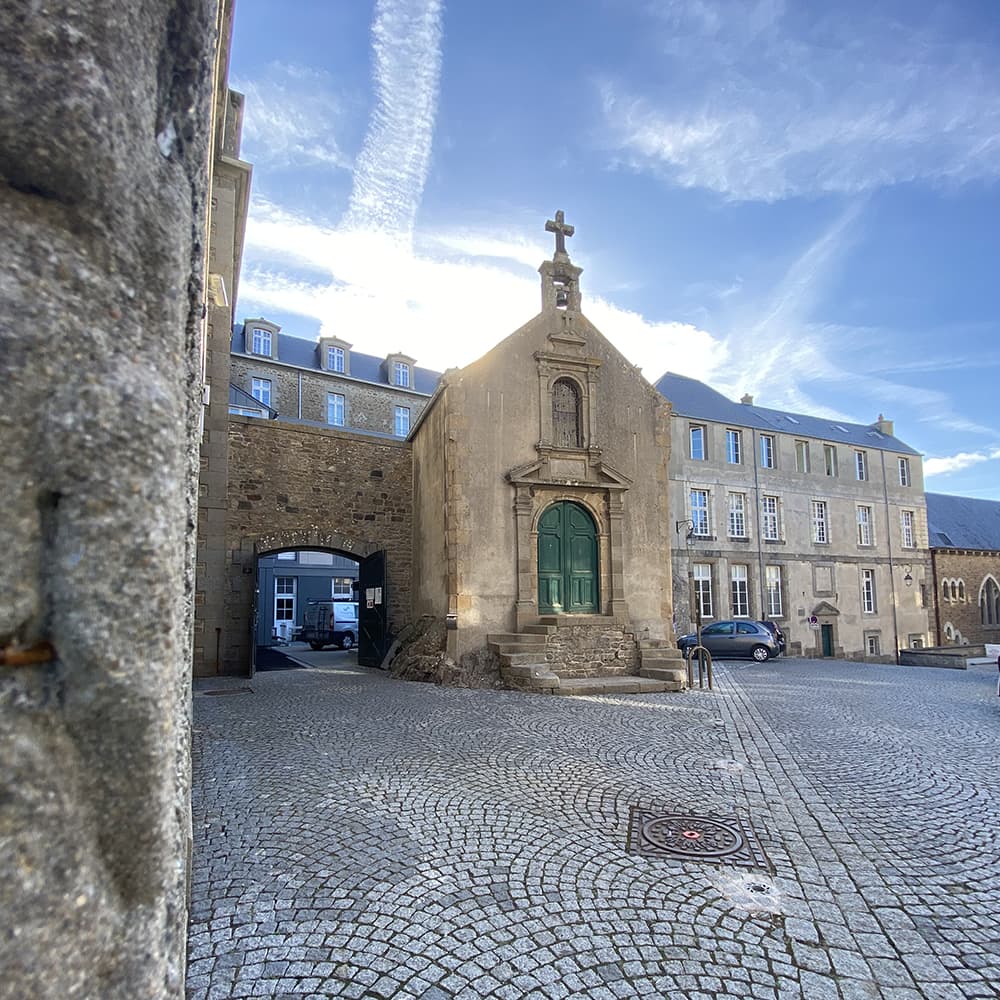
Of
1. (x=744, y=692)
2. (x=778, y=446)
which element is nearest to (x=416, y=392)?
(x=778, y=446)

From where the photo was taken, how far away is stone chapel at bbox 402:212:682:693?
12.0m

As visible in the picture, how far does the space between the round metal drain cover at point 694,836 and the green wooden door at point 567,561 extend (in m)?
7.97

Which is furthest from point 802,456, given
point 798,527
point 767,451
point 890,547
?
point 890,547

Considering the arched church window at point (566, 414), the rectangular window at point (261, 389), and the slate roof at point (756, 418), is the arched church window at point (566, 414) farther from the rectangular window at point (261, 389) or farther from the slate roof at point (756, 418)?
the rectangular window at point (261, 389)

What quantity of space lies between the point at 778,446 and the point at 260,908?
2734cm

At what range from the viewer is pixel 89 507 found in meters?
0.89

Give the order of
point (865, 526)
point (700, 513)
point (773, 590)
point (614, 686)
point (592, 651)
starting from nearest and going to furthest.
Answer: point (614, 686), point (592, 651), point (700, 513), point (773, 590), point (865, 526)

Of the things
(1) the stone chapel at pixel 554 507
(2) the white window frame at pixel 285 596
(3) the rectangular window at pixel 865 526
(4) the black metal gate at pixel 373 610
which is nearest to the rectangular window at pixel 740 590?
(3) the rectangular window at pixel 865 526

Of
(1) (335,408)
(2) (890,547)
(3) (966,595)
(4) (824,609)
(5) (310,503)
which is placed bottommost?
(4) (824,609)

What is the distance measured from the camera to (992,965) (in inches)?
111

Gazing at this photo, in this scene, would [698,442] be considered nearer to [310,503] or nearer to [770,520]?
[770,520]

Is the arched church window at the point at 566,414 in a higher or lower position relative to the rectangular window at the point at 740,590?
higher

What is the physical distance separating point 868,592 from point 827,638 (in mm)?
3467

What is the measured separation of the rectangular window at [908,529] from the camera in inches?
1185
